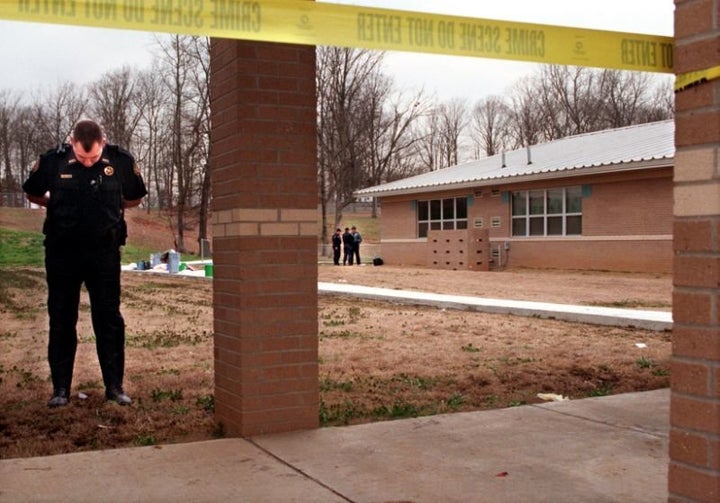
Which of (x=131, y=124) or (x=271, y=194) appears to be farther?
(x=131, y=124)

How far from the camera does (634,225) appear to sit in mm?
23875

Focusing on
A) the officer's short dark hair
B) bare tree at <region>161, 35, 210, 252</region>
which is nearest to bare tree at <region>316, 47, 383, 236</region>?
bare tree at <region>161, 35, 210, 252</region>

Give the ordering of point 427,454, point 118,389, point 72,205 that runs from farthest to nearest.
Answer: point 118,389 < point 72,205 < point 427,454

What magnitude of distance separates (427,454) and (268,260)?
156cm

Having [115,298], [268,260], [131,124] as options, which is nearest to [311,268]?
[268,260]

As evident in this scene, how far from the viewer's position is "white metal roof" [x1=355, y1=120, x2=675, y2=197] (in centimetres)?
2396

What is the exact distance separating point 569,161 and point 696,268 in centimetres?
2540

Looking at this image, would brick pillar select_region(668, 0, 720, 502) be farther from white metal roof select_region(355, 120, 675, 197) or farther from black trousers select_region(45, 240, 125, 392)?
white metal roof select_region(355, 120, 675, 197)

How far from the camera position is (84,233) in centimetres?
574

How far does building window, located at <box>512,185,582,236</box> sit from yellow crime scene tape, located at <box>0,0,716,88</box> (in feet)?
76.1

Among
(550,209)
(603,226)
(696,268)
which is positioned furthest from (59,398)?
(550,209)

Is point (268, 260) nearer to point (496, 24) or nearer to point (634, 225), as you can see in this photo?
point (496, 24)

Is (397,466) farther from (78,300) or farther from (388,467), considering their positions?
(78,300)

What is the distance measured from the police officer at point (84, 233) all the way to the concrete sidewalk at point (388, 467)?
1.51 m
